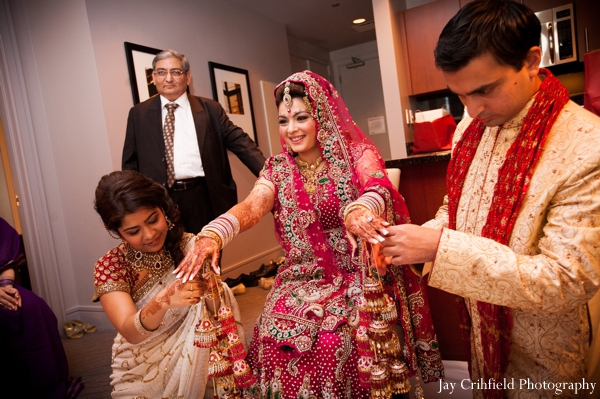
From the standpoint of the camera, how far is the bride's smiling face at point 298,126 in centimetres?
184

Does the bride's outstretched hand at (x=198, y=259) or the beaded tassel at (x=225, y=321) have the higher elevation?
the bride's outstretched hand at (x=198, y=259)

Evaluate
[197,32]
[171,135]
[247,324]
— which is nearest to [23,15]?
[197,32]

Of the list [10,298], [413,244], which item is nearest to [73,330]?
[10,298]

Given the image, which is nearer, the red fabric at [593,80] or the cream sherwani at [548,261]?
the cream sherwani at [548,261]

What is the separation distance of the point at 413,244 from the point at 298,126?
0.92 metres

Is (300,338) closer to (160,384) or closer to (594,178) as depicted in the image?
(160,384)

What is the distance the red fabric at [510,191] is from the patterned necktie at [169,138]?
2.36 m

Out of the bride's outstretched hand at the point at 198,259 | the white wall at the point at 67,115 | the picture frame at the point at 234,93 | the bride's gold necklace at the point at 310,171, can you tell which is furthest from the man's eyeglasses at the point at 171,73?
the bride's outstretched hand at the point at 198,259

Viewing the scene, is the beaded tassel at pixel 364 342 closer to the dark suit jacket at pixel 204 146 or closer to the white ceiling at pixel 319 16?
the dark suit jacket at pixel 204 146

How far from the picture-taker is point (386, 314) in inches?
47.3

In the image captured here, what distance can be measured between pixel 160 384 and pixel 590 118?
1750 mm

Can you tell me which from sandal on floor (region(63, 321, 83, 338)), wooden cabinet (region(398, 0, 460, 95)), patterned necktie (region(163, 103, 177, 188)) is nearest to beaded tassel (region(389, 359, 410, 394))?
patterned necktie (region(163, 103, 177, 188))

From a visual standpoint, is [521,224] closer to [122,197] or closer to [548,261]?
[548,261]

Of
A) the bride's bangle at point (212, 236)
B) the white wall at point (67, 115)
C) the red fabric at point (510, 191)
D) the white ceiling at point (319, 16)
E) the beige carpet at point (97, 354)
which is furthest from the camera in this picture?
the white ceiling at point (319, 16)
